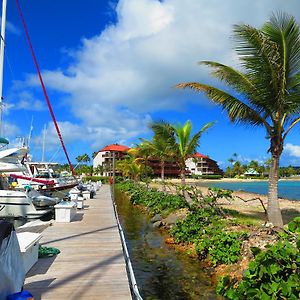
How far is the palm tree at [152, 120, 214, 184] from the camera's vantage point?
2186 cm

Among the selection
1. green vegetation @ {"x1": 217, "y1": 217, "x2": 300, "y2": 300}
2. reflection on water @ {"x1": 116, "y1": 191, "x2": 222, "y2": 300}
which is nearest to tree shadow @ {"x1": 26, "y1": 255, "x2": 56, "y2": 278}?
reflection on water @ {"x1": 116, "y1": 191, "x2": 222, "y2": 300}

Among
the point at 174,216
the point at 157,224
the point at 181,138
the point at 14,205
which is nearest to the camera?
the point at 174,216

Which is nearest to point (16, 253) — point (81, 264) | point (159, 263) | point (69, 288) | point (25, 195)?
point (69, 288)

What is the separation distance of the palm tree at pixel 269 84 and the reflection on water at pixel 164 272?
141 inches

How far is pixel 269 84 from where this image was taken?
1135cm

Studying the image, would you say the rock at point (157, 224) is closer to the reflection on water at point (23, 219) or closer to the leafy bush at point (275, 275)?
the reflection on water at point (23, 219)

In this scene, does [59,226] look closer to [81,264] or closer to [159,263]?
[159,263]

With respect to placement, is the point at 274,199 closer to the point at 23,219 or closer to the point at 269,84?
the point at 269,84

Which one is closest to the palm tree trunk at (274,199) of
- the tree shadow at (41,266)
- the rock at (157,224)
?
the rock at (157,224)

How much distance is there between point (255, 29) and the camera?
11008 mm

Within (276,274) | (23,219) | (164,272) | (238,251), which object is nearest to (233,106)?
(238,251)

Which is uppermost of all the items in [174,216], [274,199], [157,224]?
[274,199]

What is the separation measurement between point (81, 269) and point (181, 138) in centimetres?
1548

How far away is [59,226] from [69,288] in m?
6.87
